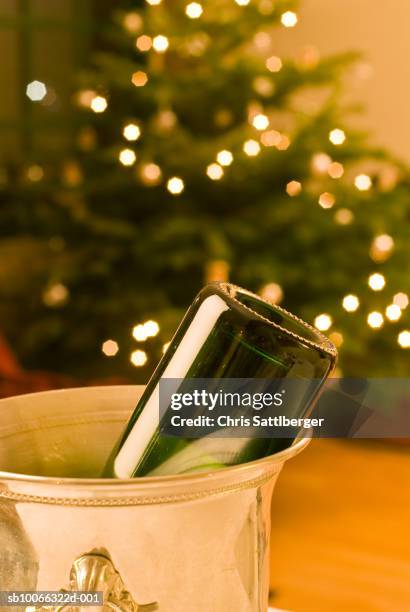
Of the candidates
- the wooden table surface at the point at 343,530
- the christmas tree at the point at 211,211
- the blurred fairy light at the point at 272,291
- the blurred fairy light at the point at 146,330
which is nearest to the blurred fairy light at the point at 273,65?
the christmas tree at the point at 211,211

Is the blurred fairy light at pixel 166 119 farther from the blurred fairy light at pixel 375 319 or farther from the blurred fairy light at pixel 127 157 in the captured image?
the blurred fairy light at pixel 375 319

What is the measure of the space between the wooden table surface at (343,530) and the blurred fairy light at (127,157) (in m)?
0.78

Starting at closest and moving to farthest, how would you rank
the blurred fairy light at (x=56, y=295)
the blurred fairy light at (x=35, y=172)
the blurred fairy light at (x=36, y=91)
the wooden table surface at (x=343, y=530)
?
the wooden table surface at (x=343, y=530) < the blurred fairy light at (x=56, y=295) < the blurred fairy light at (x=35, y=172) < the blurred fairy light at (x=36, y=91)

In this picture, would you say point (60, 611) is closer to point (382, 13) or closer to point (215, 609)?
point (215, 609)

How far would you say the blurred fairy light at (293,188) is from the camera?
5.65 feet

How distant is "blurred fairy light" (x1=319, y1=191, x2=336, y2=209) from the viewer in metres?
1.73

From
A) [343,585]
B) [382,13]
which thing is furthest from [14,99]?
[343,585]

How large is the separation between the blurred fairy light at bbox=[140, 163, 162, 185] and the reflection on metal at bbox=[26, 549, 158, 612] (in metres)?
1.48

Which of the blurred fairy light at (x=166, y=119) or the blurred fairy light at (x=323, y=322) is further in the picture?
the blurred fairy light at (x=166, y=119)

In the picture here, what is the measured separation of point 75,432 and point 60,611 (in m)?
0.10

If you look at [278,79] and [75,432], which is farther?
[278,79]

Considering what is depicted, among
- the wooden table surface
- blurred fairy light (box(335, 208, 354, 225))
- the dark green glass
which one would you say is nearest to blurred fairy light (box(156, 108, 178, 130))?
blurred fairy light (box(335, 208, 354, 225))

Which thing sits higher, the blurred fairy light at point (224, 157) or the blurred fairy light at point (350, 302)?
the blurred fairy light at point (224, 157)

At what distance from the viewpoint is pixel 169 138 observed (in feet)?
5.64
